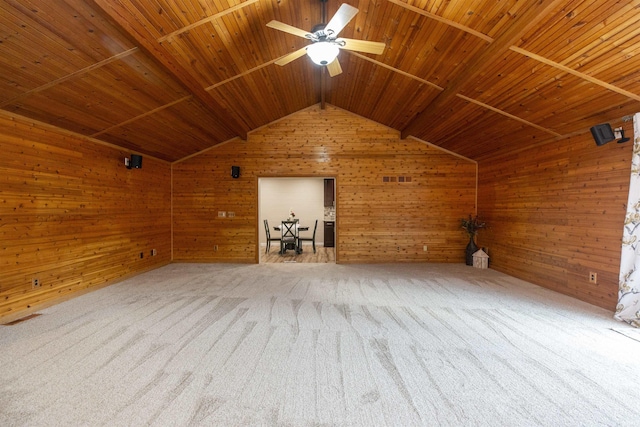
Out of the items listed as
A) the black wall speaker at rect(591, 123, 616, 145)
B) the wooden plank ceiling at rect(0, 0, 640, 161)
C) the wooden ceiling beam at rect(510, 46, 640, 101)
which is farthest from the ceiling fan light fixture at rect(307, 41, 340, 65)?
the black wall speaker at rect(591, 123, 616, 145)

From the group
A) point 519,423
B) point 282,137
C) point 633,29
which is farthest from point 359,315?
point 282,137

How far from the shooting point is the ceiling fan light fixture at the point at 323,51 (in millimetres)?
2852

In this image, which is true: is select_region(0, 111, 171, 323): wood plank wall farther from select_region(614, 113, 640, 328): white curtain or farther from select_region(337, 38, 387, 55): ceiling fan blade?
select_region(614, 113, 640, 328): white curtain

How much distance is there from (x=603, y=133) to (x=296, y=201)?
27.7 ft

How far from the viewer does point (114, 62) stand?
2979 millimetres

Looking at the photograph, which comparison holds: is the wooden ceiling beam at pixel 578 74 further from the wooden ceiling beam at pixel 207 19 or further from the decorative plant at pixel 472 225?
the decorative plant at pixel 472 225

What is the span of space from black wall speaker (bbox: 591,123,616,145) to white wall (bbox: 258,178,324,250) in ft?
25.4

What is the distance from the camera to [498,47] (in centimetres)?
289

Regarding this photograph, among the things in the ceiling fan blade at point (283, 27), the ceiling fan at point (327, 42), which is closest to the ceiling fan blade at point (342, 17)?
the ceiling fan at point (327, 42)

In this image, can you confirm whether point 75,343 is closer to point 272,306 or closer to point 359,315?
point 272,306

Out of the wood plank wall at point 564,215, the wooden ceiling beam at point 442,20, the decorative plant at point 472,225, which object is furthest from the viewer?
the decorative plant at point 472,225

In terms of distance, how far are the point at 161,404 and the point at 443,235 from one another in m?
6.35

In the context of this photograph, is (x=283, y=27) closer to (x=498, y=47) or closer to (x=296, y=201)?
(x=498, y=47)

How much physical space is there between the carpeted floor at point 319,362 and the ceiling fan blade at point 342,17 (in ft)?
10.1
